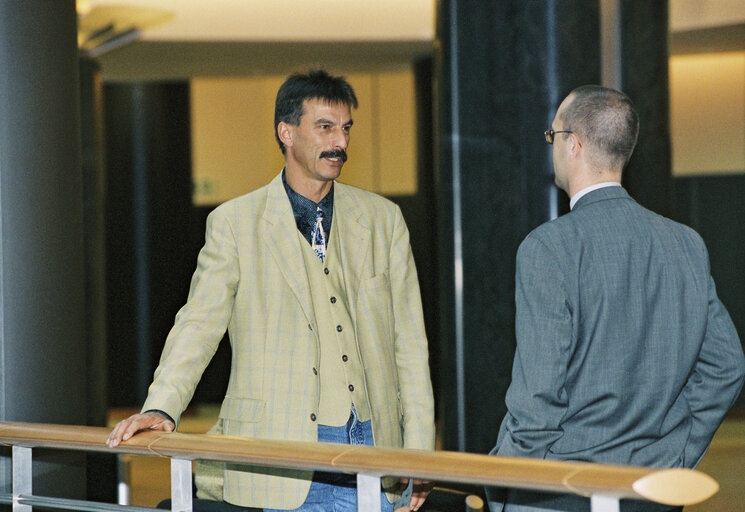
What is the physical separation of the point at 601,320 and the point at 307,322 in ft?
3.13

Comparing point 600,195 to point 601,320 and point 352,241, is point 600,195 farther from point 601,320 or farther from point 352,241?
point 352,241

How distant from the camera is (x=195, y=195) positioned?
1106cm

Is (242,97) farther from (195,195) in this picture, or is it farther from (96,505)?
(96,505)

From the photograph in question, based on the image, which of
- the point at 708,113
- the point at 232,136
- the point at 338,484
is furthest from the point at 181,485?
the point at 232,136

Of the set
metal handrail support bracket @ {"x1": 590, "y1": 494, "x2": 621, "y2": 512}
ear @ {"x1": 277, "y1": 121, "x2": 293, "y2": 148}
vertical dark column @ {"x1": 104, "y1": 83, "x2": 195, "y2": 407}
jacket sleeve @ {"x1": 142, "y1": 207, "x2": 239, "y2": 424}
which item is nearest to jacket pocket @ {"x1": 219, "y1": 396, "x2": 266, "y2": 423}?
jacket sleeve @ {"x1": 142, "y1": 207, "x2": 239, "y2": 424}

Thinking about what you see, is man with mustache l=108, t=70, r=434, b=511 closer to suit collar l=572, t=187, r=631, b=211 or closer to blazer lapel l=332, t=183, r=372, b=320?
blazer lapel l=332, t=183, r=372, b=320

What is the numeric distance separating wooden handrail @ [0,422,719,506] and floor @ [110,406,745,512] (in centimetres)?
387

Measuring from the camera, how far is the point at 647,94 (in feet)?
17.8

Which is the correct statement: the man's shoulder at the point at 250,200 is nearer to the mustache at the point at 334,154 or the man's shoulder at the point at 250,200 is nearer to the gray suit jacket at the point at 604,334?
the mustache at the point at 334,154

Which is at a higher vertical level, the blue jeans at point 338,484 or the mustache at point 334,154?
the mustache at point 334,154

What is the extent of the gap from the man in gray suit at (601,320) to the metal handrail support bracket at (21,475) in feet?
4.21

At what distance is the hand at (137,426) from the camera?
7.70 feet

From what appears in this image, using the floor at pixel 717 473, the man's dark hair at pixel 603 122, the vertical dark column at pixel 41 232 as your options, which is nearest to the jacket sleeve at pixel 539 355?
the man's dark hair at pixel 603 122

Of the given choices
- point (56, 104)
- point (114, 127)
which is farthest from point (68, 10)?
point (114, 127)
